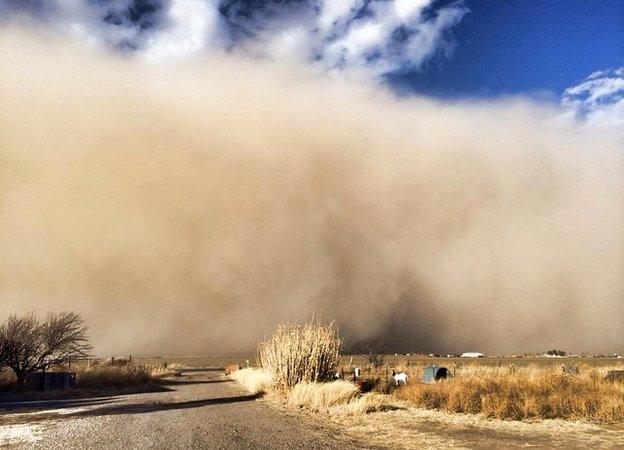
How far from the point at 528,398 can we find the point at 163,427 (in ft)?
33.4

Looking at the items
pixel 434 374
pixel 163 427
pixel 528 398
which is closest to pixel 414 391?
pixel 528 398

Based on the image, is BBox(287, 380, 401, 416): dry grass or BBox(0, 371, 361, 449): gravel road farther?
BBox(287, 380, 401, 416): dry grass

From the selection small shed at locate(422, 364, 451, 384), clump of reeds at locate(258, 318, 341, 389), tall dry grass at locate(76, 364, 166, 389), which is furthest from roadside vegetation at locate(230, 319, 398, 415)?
tall dry grass at locate(76, 364, 166, 389)

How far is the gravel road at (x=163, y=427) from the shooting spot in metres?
10.2

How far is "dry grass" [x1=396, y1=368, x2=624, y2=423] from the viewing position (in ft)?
43.9

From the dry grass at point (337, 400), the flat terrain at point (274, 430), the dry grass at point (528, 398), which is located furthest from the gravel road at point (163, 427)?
the dry grass at point (528, 398)

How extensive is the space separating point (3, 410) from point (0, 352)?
12028 mm

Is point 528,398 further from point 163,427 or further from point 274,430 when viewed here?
point 163,427

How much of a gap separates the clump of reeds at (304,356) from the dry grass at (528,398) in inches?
129

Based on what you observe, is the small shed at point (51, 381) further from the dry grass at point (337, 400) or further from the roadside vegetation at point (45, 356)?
the dry grass at point (337, 400)

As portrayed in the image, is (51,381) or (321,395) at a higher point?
(51,381)

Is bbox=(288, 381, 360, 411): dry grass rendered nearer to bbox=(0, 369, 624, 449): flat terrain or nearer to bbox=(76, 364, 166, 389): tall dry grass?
bbox=(0, 369, 624, 449): flat terrain

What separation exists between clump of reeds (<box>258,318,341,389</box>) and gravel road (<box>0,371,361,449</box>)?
6.44 feet

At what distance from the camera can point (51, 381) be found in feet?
88.4
